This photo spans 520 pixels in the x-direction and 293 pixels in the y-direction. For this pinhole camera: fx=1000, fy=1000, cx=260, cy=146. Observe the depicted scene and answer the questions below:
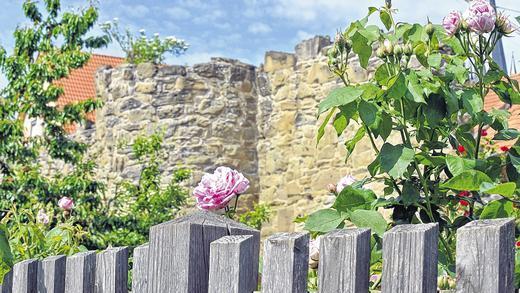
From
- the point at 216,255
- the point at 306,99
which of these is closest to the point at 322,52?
the point at 306,99

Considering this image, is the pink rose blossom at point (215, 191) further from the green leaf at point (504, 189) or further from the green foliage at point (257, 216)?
the green foliage at point (257, 216)

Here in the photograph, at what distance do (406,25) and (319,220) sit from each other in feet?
2.10

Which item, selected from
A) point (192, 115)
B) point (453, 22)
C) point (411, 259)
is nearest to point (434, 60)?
point (453, 22)

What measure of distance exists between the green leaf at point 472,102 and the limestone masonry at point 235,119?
7696mm

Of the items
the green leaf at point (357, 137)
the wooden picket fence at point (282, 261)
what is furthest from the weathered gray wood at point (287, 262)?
the green leaf at point (357, 137)

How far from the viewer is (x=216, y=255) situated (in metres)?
1.80

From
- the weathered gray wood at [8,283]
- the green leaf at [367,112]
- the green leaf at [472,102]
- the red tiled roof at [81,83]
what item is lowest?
the weathered gray wood at [8,283]

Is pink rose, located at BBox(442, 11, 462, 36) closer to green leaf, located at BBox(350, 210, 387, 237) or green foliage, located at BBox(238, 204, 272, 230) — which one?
green leaf, located at BBox(350, 210, 387, 237)

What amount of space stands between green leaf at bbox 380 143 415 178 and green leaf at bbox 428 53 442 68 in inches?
10.9

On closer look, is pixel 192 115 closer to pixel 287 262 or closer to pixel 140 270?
pixel 140 270

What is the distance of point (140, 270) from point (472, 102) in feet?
2.81

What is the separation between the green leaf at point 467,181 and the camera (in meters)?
2.04

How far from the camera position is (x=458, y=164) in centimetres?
218

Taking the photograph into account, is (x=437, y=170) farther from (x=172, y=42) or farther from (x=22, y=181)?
(x=172, y=42)
